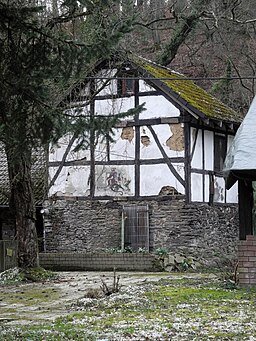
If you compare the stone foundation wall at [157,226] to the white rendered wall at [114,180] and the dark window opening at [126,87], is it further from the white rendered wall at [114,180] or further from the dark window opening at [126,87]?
the dark window opening at [126,87]

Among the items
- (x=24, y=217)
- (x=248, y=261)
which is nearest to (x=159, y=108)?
(x=24, y=217)

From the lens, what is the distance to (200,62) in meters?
36.1

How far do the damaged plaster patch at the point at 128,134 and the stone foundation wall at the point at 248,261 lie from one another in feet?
31.2

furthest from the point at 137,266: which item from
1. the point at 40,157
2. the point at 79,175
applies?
the point at 40,157

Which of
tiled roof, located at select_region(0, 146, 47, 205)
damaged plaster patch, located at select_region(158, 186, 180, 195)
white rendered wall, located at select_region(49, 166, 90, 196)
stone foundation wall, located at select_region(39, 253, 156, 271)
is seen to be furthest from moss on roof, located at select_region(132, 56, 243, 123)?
stone foundation wall, located at select_region(39, 253, 156, 271)

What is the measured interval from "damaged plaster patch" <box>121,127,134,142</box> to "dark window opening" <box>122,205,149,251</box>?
2.20m

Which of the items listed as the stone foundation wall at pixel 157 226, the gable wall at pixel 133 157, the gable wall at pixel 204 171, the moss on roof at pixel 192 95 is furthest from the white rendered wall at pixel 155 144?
the stone foundation wall at pixel 157 226

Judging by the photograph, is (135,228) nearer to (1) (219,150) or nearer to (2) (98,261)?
(2) (98,261)

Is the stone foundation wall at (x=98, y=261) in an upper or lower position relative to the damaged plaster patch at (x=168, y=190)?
lower

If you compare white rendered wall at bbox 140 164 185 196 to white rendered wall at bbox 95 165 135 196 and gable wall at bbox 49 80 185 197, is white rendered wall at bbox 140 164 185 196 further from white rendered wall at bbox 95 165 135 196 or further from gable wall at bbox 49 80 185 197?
white rendered wall at bbox 95 165 135 196

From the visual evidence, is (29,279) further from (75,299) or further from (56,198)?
(56,198)

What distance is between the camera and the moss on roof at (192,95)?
20.3m

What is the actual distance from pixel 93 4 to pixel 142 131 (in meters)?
12.4

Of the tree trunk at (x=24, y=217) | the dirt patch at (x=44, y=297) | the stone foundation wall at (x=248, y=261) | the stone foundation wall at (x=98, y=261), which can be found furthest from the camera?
the stone foundation wall at (x=98, y=261)
